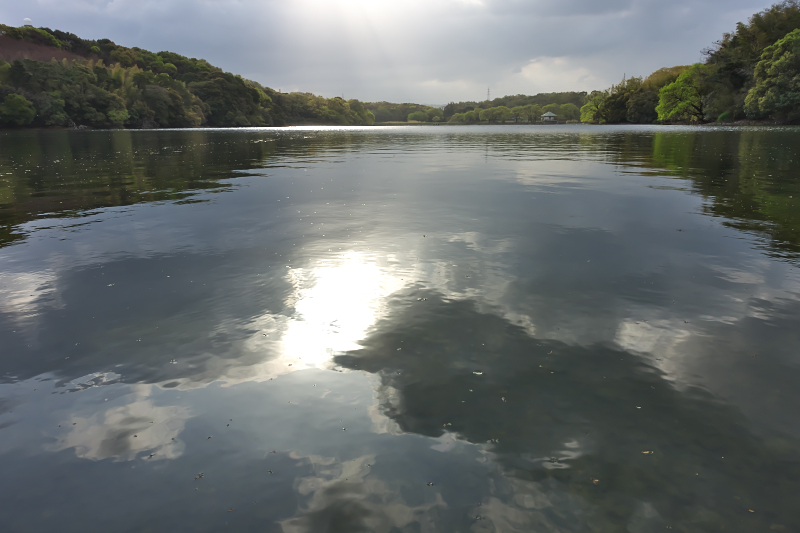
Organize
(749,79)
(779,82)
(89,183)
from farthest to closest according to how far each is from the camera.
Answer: (749,79), (779,82), (89,183)

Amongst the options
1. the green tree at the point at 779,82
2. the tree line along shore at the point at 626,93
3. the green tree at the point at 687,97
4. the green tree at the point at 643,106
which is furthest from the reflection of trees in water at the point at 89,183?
the green tree at the point at 643,106

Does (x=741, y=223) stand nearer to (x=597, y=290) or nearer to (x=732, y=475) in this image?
(x=597, y=290)

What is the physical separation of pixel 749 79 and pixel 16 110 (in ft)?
568

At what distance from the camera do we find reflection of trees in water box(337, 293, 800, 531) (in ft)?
12.0

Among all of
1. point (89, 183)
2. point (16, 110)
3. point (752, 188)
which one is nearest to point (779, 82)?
point (752, 188)

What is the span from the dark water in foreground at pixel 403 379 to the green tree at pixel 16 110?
133 metres

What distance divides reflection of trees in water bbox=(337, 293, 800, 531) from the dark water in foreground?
3 centimetres

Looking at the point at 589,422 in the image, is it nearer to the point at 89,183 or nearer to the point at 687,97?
the point at 89,183

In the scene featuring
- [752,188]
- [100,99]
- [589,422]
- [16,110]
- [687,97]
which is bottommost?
[589,422]

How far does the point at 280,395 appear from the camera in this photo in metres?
5.01

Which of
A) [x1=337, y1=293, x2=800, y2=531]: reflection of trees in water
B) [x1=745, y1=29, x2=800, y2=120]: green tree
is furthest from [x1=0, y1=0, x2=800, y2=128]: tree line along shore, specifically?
[x1=337, y1=293, x2=800, y2=531]: reflection of trees in water

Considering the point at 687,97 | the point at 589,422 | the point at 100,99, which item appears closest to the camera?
the point at 589,422

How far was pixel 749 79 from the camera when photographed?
10356cm

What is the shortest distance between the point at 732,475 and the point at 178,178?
25156 mm
